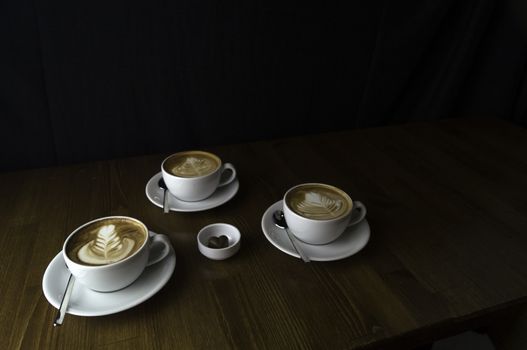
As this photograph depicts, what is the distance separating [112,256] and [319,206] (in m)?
0.35

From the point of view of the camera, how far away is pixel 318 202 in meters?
0.68

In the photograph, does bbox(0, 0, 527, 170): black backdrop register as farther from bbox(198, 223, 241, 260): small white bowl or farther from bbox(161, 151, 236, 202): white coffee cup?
bbox(198, 223, 241, 260): small white bowl

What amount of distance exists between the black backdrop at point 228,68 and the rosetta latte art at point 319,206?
2.06ft

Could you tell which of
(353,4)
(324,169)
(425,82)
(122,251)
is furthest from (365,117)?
(122,251)

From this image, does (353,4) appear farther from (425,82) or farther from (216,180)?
(216,180)

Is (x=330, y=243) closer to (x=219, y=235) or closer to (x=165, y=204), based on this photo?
(x=219, y=235)

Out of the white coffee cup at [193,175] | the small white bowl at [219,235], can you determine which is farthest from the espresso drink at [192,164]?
the small white bowl at [219,235]

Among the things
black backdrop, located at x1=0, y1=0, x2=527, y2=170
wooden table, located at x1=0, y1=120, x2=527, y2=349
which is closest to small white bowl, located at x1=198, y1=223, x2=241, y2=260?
wooden table, located at x1=0, y1=120, x2=527, y2=349

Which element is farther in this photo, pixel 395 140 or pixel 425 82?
pixel 425 82

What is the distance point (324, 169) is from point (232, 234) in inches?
13.8

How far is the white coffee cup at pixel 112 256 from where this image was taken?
518 mm

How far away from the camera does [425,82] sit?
1.50 m

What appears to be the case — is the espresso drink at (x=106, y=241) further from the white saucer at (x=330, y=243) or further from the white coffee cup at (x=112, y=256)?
the white saucer at (x=330, y=243)

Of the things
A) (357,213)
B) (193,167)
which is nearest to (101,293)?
(193,167)
